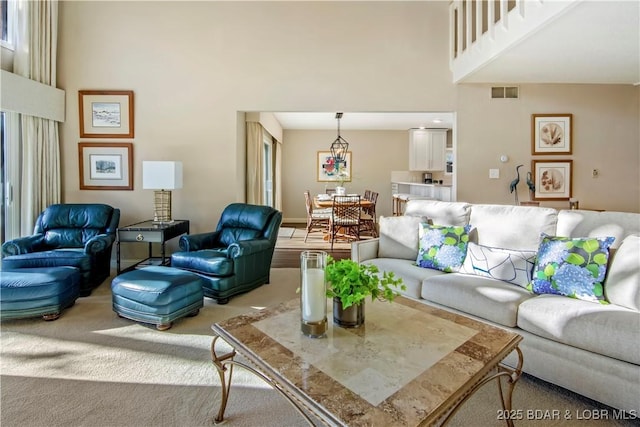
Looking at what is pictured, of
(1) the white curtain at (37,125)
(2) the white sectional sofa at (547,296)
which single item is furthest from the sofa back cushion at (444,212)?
(1) the white curtain at (37,125)

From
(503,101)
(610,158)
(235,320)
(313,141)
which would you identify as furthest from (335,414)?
(313,141)

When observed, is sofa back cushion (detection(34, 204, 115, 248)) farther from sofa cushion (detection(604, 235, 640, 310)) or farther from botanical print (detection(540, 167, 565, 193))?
botanical print (detection(540, 167, 565, 193))

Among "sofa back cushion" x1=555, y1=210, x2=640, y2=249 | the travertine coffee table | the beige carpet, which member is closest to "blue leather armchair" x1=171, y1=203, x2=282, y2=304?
the beige carpet

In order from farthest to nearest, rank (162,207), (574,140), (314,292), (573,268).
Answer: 1. (574,140)
2. (162,207)
3. (573,268)
4. (314,292)

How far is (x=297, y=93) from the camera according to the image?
4.53m

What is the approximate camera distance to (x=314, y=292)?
4.96 ft

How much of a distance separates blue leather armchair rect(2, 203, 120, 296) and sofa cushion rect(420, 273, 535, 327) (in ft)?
10.6

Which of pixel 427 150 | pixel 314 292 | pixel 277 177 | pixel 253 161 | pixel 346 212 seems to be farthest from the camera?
pixel 427 150

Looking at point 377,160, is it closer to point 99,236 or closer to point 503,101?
point 503,101

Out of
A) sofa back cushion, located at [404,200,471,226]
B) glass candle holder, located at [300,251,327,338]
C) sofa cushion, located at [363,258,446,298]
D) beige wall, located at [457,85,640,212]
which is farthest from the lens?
beige wall, located at [457,85,640,212]

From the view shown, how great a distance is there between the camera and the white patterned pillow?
2398mm

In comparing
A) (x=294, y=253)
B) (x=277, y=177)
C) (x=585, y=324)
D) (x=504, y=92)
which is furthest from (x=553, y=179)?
(x=277, y=177)

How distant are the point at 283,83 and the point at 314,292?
12.1 ft

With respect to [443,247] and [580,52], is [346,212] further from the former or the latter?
[580,52]
